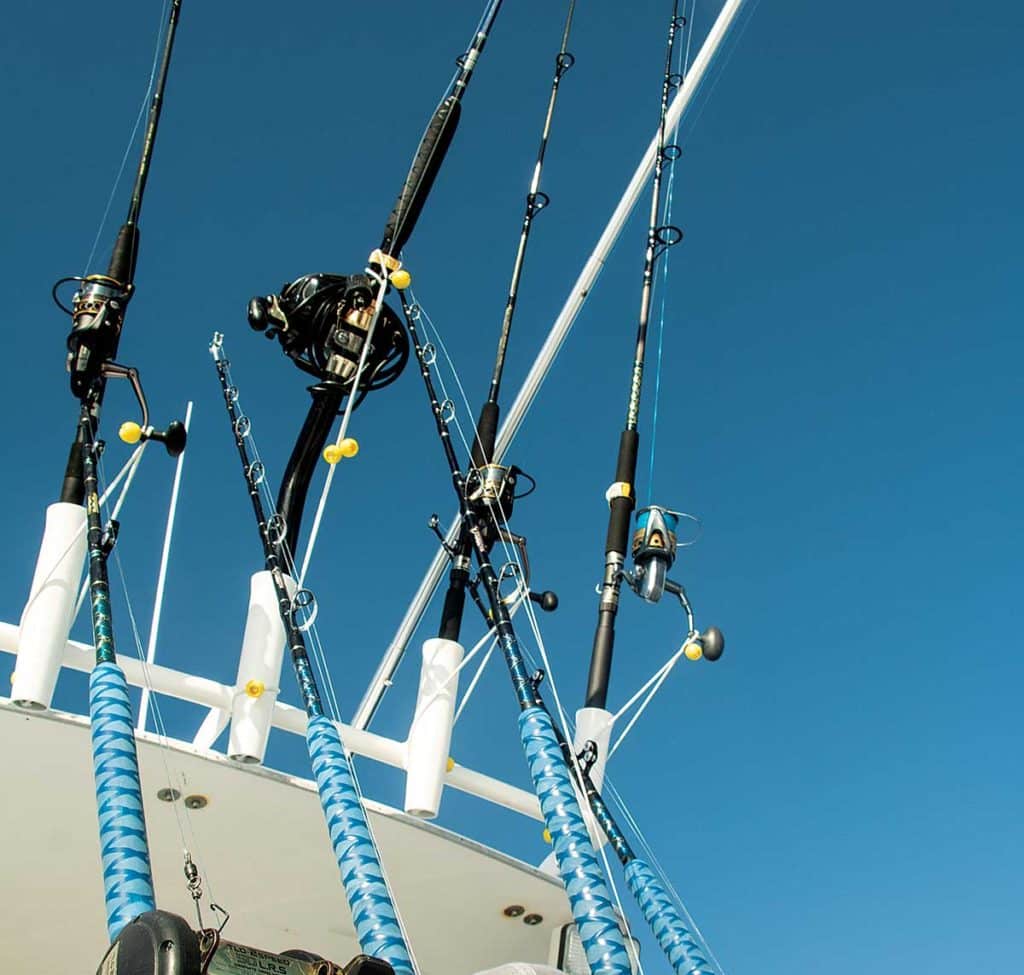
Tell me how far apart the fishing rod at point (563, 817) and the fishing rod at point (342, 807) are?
0.62 m

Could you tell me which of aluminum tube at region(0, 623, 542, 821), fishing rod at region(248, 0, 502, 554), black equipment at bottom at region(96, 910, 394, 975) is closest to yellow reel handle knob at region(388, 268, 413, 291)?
fishing rod at region(248, 0, 502, 554)

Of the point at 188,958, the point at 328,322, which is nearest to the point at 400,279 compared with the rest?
the point at 328,322

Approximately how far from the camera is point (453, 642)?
755cm

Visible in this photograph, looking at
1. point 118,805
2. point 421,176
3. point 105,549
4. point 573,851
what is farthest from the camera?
point 421,176

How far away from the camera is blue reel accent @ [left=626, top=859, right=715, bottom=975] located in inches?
183

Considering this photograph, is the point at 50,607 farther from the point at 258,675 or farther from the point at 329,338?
the point at 329,338

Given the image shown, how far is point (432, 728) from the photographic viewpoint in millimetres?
7332

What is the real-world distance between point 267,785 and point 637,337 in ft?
12.5

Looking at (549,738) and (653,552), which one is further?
(653,552)

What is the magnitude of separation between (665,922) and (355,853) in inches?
43.4

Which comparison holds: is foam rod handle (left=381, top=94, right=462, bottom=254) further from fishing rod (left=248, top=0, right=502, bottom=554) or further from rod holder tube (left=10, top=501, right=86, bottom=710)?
rod holder tube (left=10, top=501, right=86, bottom=710)

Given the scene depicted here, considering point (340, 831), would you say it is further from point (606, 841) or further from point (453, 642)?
point (453, 642)

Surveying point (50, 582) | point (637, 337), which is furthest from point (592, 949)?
point (637, 337)

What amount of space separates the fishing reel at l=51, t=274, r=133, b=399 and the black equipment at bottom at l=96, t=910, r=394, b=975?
15.6ft
